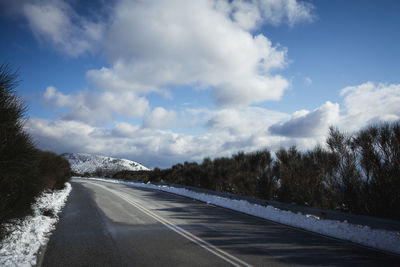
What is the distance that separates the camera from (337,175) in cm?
1026

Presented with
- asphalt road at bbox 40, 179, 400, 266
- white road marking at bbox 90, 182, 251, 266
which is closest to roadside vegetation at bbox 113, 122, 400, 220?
asphalt road at bbox 40, 179, 400, 266

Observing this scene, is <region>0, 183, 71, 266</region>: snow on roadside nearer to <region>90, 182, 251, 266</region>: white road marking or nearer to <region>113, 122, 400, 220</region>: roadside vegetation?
<region>90, 182, 251, 266</region>: white road marking

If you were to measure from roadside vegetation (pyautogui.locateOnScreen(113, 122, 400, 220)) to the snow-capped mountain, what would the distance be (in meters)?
110

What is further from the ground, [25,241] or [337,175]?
[337,175]

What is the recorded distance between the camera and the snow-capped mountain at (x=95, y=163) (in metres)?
122

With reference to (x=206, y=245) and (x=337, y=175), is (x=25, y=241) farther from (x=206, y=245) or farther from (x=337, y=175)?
(x=337, y=175)

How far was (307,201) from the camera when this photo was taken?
12.0 m

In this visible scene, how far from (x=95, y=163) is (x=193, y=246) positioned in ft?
465

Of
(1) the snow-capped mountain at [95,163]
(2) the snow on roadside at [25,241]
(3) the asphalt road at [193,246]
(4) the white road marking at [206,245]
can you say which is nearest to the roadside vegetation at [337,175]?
(3) the asphalt road at [193,246]

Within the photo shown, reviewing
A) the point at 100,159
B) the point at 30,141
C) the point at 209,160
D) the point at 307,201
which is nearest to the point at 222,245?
the point at 30,141

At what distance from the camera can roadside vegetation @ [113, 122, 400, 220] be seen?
8.25 m

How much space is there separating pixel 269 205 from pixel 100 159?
469ft

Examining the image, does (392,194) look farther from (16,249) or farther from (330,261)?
(16,249)

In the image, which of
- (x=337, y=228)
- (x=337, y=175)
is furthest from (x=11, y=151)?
(x=337, y=175)
